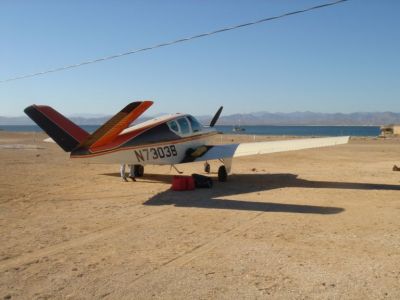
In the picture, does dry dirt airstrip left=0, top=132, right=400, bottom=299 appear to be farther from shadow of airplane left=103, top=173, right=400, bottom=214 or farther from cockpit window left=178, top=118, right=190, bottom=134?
cockpit window left=178, top=118, right=190, bottom=134

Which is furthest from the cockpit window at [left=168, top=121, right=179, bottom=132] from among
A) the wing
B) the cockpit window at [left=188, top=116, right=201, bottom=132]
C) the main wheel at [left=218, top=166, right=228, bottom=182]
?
the main wheel at [left=218, top=166, right=228, bottom=182]

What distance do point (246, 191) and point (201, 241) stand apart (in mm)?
5752

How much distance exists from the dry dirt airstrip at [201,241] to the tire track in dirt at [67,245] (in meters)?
0.02

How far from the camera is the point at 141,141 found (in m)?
12.7

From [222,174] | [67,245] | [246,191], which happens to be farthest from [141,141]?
[67,245]

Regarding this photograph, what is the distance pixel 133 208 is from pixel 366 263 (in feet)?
19.0

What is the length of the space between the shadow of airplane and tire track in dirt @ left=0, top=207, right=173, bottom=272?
6.66ft

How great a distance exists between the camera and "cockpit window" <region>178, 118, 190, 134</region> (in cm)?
1480

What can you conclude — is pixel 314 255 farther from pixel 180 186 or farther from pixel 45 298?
pixel 180 186

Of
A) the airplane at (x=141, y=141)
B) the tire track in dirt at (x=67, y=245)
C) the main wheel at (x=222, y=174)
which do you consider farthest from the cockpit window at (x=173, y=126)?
the tire track in dirt at (x=67, y=245)

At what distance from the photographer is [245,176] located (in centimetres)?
1658

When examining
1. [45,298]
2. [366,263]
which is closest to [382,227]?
[366,263]

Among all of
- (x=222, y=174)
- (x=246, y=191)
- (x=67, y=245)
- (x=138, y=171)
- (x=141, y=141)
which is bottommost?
(x=246, y=191)

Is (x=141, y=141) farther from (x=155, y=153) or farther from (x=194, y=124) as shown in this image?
(x=194, y=124)
